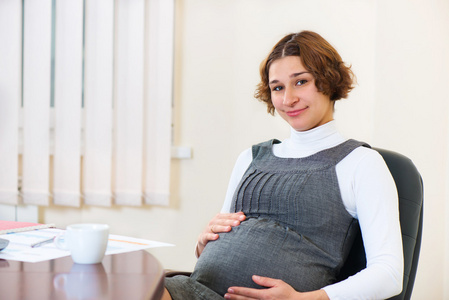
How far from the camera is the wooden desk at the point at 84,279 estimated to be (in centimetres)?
62

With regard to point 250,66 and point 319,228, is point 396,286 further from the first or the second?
point 250,66

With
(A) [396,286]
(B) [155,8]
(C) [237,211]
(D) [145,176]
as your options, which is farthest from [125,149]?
(A) [396,286]

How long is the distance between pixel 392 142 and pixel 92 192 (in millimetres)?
1496

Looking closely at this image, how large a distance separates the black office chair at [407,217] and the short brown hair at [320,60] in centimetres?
25

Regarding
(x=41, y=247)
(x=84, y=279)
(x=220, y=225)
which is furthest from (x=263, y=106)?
(x=84, y=279)

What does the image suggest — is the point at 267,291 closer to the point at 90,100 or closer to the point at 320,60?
the point at 320,60

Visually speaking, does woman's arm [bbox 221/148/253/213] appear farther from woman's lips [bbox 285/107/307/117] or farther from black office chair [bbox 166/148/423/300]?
black office chair [bbox 166/148/423/300]

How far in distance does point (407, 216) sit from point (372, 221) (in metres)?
0.11

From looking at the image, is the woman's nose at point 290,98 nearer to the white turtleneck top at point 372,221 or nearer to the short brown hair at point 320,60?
the short brown hair at point 320,60

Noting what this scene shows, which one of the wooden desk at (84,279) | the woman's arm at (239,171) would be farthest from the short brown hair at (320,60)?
the wooden desk at (84,279)

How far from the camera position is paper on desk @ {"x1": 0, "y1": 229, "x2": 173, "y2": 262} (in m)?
0.83

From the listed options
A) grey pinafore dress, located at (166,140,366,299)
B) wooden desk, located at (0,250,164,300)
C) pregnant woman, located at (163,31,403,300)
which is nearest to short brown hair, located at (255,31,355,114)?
pregnant woman, located at (163,31,403,300)

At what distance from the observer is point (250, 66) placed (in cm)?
241

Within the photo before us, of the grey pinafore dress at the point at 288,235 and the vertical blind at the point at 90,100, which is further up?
the vertical blind at the point at 90,100
